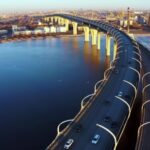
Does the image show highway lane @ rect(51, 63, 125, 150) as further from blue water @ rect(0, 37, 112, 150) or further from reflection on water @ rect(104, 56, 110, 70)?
reflection on water @ rect(104, 56, 110, 70)

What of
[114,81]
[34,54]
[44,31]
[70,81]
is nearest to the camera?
[114,81]

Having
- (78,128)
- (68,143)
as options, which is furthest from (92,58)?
(68,143)

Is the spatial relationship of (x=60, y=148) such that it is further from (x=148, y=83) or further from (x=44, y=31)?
(x=44, y=31)

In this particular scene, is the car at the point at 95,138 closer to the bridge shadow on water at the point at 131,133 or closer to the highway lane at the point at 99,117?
the highway lane at the point at 99,117

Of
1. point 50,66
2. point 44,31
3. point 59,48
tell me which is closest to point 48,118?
point 50,66

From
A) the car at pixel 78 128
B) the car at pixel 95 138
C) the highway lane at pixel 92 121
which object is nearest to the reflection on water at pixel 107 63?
the highway lane at pixel 92 121

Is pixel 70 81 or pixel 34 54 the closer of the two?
pixel 70 81

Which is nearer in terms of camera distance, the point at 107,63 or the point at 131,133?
the point at 131,133

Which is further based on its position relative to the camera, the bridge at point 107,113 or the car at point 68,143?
the bridge at point 107,113

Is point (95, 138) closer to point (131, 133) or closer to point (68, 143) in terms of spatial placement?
point (68, 143)
